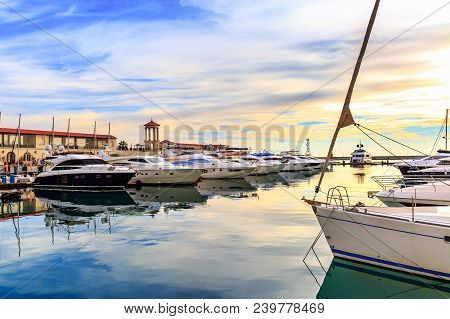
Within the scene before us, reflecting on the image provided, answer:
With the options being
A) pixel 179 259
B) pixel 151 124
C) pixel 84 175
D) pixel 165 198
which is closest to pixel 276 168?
pixel 151 124

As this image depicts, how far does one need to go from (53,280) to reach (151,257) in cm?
331

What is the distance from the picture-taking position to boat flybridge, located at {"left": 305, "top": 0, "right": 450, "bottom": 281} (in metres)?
11.4

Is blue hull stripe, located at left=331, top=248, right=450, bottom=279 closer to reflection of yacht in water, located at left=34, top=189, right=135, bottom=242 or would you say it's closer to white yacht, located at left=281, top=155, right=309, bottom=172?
reflection of yacht in water, located at left=34, top=189, right=135, bottom=242

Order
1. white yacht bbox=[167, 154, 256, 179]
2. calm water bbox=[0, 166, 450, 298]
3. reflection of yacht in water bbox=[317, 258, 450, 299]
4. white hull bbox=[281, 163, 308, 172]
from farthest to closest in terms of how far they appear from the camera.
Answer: white hull bbox=[281, 163, 308, 172] → white yacht bbox=[167, 154, 256, 179] → calm water bbox=[0, 166, 450, 298] → reflection of yacht in water bbox=[317, 258, 450, 299]

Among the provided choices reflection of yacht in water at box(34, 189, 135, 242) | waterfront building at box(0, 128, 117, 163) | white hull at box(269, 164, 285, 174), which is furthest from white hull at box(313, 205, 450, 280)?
waterfront building at box(0, 128, 117, 163)

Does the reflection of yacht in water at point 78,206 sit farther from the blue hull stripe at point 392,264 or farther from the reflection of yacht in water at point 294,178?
the reflection of yacht in water at point 294,178

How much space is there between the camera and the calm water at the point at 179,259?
440 inches

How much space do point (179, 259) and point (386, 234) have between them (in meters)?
6.35

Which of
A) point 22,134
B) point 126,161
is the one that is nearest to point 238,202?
point 126,161

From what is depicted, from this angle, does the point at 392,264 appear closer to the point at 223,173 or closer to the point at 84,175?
the point at 84,175

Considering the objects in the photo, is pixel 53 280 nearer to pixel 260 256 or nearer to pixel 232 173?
pixel 260 256

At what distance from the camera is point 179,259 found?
14.1 meters

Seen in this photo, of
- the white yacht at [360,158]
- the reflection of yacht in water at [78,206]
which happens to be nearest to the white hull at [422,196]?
the reflection of yacht in water at [78,206]

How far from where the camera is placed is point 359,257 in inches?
511
